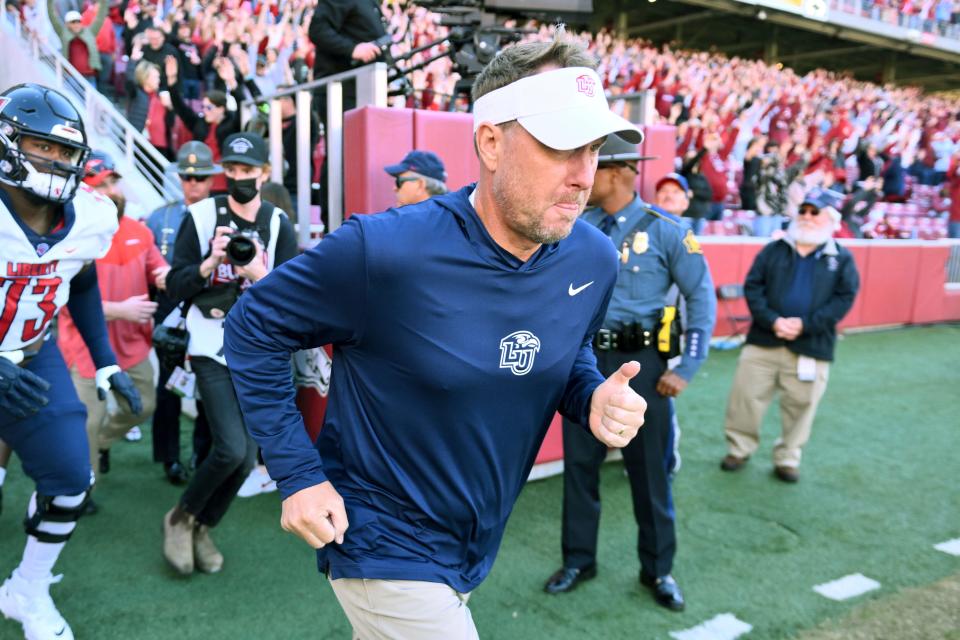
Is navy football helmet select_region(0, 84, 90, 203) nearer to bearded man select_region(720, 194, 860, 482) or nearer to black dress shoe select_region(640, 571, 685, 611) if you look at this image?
black dress shoe select_region(640, 571, 685, 611)

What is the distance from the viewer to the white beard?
559cm

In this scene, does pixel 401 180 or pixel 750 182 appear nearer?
pixel 401 180

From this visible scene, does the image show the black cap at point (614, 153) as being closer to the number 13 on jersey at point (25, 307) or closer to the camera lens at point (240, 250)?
the camera lens at point (240, 250)

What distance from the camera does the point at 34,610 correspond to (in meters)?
3.12

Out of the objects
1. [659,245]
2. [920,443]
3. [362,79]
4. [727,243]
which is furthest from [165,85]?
[920,443]

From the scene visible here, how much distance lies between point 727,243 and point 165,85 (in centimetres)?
737

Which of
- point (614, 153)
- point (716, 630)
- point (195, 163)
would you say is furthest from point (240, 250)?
point (716, 630)

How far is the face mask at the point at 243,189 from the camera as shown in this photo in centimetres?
389

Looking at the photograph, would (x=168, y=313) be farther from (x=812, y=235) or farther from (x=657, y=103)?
(x=657, y=103)

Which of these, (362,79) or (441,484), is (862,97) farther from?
(441,484)

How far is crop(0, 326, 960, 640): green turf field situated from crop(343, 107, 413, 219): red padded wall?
193 centimetres

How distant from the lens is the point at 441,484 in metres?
1.94

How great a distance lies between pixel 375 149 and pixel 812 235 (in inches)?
124

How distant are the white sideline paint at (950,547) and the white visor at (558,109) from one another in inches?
144
